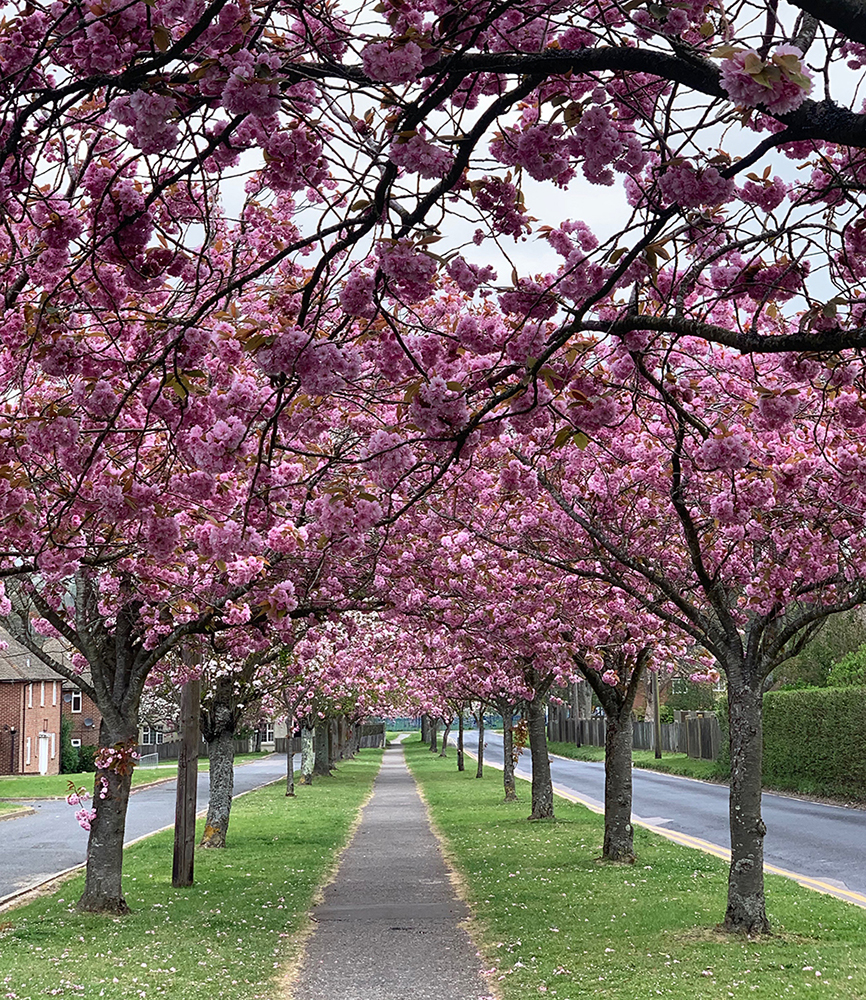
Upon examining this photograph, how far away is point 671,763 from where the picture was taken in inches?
1713

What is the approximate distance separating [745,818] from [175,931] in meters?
5.99

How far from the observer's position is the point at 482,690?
27672mm

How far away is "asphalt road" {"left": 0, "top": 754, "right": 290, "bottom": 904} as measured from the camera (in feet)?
56.5

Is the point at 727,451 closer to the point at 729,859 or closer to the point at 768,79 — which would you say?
the point at 768,79

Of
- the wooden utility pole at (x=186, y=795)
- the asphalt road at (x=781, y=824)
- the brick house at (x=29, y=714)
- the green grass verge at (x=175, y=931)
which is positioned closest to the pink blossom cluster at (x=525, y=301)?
the green grass verge at (x=175, y=931)

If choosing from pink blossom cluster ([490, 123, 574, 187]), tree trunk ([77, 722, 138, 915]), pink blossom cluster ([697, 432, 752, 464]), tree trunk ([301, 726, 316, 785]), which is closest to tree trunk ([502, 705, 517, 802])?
tree trunk ([301, 726, 316, 785])

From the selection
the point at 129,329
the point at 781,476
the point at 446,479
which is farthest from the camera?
the point at 446,479

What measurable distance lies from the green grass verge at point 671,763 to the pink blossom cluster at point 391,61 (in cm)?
3480

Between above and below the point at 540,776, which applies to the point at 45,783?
below

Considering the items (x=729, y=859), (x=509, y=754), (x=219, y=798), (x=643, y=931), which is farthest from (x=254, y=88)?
(x=509, y=754)

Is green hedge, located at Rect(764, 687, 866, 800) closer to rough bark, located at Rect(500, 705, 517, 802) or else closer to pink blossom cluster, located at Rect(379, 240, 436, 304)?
rough bark, located at Rect(500, 705, 517, 802)

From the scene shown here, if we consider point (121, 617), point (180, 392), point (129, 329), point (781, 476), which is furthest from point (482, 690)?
point (180, 392)

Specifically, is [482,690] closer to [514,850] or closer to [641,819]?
[641,819]

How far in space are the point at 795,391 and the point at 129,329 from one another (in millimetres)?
3861
